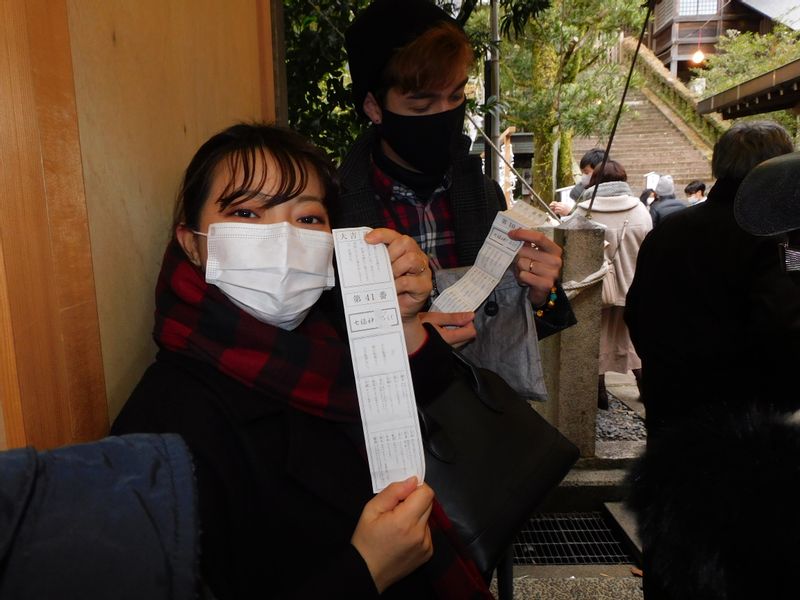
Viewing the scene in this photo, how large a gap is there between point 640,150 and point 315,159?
79.2ft

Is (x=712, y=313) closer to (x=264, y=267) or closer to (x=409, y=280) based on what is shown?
(x=409, y=280)

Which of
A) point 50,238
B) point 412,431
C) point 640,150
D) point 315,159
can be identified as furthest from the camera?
point 640,150

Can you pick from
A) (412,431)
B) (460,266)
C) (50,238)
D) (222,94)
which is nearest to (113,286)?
(50,238)

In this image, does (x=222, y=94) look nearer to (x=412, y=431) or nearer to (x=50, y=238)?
(x=50, y=238)

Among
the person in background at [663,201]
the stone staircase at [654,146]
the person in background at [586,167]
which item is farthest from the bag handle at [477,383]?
the stone staircase at [654,146]

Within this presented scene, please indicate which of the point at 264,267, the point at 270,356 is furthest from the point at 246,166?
the point at 270,356

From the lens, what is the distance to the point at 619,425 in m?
4.63

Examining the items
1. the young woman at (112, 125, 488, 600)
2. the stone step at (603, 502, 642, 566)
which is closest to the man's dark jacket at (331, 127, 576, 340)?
the young woman at (112, 125, 488, 600)

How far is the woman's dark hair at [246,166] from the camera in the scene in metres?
1.17

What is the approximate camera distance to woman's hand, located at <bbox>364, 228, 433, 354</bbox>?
123 centimetres

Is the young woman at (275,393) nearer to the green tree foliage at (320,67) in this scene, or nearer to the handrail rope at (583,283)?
the handrail rope at (583,283)

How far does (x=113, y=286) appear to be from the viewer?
1115 millimetres

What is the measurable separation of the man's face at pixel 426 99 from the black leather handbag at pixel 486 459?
2.75ft

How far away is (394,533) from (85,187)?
784mm
